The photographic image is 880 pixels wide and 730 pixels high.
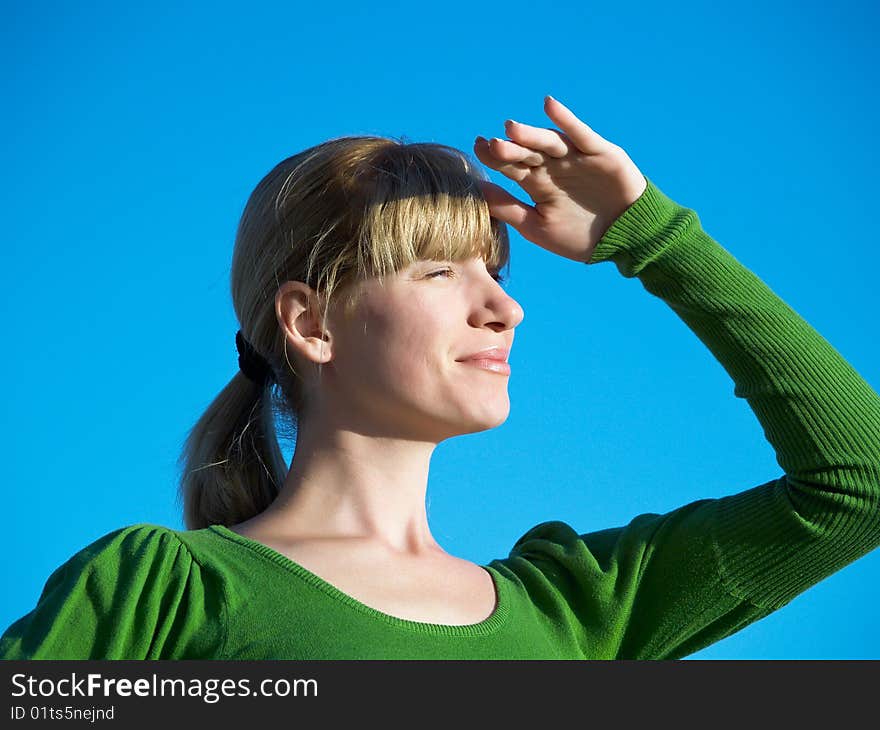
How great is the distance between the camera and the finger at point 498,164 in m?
1.62

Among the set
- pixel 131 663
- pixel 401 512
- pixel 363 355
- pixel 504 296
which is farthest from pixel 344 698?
pixel 504 296

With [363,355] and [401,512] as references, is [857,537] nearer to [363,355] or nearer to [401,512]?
[401,512]

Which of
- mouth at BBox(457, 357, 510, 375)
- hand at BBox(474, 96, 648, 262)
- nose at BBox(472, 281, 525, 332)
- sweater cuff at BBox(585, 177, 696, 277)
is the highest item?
hand at BBox(474, 96, 648, 262)

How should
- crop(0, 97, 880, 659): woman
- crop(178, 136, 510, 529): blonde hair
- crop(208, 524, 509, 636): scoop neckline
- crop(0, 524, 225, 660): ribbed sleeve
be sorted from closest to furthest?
crop(0, 524, 225, 660): ribbed sleeve, crop(208, 524, 509, 636): scoop neckline, crop(0, 97, 880, 659): woman, crop(178, 136, 510, 529): blonde hair

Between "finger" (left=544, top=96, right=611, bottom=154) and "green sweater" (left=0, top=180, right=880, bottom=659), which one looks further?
"finger" (left=544, top=96, right=611, bottom=154)

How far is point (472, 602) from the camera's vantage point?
1663 millimetres

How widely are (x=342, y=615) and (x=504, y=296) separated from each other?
57 cm

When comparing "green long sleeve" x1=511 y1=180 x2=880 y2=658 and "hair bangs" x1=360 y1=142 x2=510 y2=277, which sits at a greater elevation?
"hair bangs" x1=360 y1=142 x2=510 y2=277

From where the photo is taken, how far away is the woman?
1631 mm

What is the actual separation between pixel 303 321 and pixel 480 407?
354mm

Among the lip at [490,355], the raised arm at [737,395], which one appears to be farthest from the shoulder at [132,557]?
the raised arm at [737,395]

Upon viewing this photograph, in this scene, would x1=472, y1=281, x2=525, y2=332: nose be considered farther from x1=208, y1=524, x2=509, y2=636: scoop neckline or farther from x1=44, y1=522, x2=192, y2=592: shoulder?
x1=44, y1=522, x2=192, y2=592: shoulder

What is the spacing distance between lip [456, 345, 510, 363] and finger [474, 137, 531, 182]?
27 centimetres

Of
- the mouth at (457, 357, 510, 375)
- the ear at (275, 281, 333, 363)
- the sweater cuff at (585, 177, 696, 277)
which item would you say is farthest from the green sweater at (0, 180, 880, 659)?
the ear at (275, 281, 333, 363)
